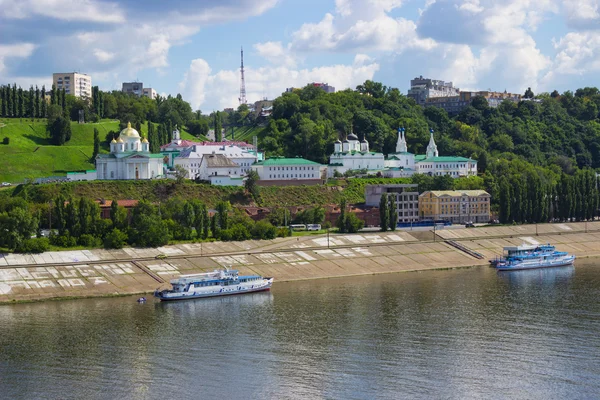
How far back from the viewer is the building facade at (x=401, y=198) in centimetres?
10925

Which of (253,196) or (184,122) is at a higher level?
(184,122)

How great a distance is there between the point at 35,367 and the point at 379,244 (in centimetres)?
4997

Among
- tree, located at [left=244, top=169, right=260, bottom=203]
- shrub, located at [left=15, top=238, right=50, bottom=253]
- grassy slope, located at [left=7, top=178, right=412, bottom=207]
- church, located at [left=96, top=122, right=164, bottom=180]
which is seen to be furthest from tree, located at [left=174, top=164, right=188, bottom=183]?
shrub, located at [left=15, top=238, right=50, bottom=253]

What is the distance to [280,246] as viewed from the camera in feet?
285

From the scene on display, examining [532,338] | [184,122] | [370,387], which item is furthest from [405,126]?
[370,387]

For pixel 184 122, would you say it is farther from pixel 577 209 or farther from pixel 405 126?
pixel 577 209

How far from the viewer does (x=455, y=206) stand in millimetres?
112750

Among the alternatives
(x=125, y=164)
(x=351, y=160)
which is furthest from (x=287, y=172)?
(x=125, y=164)

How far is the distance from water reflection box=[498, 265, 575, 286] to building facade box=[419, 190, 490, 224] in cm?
2628

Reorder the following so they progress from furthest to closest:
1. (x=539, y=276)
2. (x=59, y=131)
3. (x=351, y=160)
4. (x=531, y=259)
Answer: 1. (x=59, y=131)
2. (x=351, y=160)
3. (x=531, y=259)
4. (x=539, y=276)

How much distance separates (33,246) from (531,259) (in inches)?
1725

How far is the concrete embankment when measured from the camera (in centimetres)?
7000

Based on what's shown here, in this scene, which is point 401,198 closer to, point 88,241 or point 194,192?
point 194,192

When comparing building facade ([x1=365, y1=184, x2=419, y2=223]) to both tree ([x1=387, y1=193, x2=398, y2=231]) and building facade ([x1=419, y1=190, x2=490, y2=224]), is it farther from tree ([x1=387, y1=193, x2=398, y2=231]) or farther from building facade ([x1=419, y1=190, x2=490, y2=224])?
tree ([x1=387, y1=193, x2=398, y2=231])
